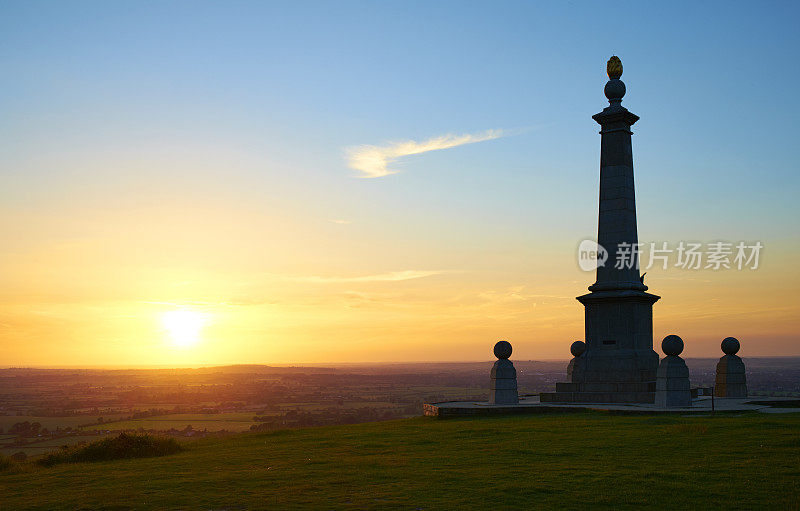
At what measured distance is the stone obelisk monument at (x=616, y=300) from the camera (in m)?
29.8

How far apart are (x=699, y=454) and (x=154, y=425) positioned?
7491cm

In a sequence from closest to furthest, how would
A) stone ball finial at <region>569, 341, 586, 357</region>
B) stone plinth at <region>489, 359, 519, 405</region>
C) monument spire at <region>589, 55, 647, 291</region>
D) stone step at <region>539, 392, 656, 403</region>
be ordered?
stone step at <region>539, 392, 656, 403</region> → stone plinth at <region>489, 359, 519, 405</region> → monument spire at <region>589, 55, 647, 291</region> → stone ball finial at <region>569, 341, 586, 357</region>

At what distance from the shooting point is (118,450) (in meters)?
19.5

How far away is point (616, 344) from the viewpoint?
30359 mm

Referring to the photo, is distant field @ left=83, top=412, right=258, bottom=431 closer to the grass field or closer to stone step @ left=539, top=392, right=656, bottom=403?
stone step @ left=539, top=392, right=656, bottom=403

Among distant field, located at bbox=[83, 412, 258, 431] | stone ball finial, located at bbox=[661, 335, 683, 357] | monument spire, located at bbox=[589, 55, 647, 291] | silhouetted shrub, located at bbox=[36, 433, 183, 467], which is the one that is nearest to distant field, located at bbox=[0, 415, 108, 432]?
distant field, located at bbox=[83, 412, 258, 431]

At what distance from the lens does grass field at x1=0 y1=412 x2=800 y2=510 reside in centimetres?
1169

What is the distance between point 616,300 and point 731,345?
6.27 m

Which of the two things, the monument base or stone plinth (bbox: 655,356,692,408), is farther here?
the monument base

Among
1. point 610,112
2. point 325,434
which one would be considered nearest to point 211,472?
point 325,434

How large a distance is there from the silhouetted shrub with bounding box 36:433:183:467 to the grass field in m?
0.61

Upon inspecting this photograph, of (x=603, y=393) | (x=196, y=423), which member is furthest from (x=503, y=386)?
(x=196, y=423)

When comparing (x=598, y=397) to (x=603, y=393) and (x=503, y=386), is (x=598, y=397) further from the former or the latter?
(x=503, y=386)

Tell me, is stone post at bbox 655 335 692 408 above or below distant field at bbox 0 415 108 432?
above
